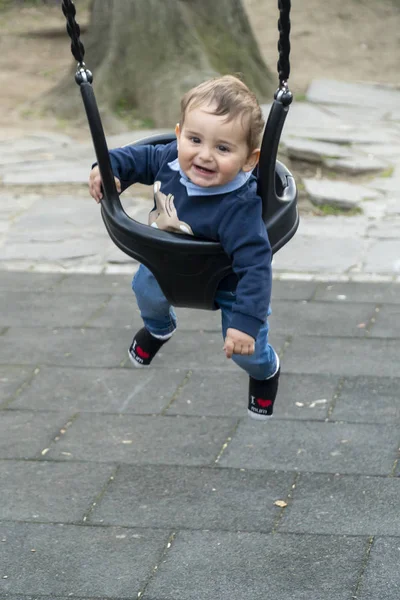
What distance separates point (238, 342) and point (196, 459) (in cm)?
119

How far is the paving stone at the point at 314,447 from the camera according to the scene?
3.87 metres

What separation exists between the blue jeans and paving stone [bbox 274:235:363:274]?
280 cm

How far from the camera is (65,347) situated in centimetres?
509

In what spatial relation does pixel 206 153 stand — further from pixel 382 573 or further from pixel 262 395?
pixel 382 573

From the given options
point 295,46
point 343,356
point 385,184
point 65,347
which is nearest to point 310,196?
point 385,184

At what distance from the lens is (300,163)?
8117 millimetres

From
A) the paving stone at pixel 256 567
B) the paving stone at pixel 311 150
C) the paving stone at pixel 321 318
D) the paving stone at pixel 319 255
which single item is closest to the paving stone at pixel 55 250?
the paving stone at pixel 319 255

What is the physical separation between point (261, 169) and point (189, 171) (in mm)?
198

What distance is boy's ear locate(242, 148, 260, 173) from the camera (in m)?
2.87

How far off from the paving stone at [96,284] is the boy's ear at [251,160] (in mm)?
2944

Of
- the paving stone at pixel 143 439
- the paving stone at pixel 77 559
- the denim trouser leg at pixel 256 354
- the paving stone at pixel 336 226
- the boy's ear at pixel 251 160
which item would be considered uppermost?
the boy's ear at pixel 251 160

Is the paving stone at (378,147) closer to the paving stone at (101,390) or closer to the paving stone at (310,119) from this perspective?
the paving stone at (310,119)

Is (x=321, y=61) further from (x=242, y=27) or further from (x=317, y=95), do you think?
(x=242, y=27)

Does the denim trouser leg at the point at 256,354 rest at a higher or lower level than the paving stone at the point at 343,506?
higher
